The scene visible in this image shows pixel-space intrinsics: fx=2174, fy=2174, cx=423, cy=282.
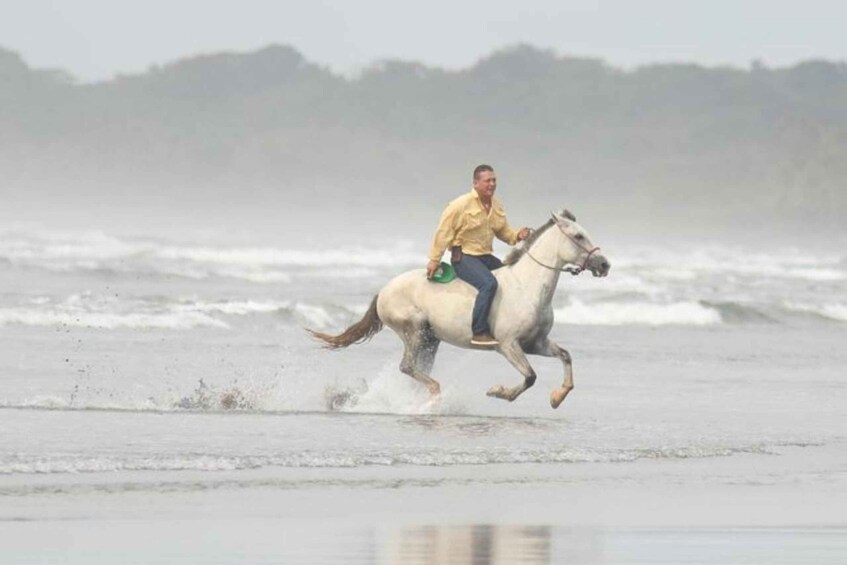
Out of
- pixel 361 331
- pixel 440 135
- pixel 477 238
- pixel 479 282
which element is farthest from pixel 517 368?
pixel 440 135

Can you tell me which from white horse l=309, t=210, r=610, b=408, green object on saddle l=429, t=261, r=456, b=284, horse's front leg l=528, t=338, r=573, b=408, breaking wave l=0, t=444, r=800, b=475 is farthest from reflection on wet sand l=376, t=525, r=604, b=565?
green object on saddle l=429, t=261, r=456, b=284

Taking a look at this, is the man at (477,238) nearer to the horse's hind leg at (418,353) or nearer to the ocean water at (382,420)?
the horse's hind leg at (418,353)

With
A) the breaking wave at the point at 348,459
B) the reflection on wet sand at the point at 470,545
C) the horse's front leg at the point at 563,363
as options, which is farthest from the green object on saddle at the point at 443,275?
the reflection on wet sand at the point at 470,545

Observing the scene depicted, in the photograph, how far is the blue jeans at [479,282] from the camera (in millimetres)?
17172

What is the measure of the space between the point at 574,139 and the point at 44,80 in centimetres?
3479

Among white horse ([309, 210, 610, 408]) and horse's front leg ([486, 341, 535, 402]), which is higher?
white horse ([309, 210, 610, 408])

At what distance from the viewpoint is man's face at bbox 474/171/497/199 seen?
677 inches

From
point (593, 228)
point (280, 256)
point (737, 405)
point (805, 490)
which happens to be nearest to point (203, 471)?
point (805, 490)

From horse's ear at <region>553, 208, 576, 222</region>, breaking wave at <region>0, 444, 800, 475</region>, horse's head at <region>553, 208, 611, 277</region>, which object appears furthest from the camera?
horse's ear at <region>553, 208, 576, 222</region>

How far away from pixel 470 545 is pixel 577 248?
633cm

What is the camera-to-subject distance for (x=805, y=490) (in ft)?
44.5

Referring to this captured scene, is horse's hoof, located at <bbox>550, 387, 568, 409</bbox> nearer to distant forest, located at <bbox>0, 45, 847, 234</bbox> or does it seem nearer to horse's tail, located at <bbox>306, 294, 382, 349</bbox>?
horse's tail, located at <bbox>306, 294, 382, 349</bbox>

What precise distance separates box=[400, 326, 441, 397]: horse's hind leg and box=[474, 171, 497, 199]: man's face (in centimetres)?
127

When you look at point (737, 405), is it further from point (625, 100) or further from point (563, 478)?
point (625, 100)
